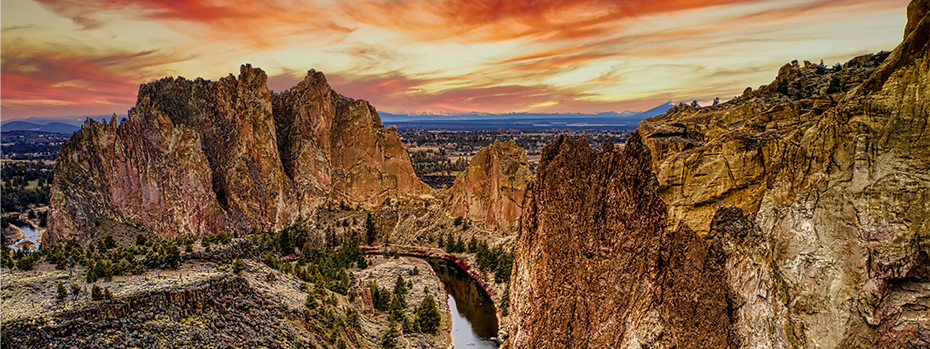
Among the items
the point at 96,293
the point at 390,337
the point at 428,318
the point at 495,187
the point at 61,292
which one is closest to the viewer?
the point at 96,293

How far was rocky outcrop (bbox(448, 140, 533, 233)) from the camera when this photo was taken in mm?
87500

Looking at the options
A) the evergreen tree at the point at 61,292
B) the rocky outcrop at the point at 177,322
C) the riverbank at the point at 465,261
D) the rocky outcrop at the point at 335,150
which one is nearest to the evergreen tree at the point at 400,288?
the riverbank at the point at 465,261

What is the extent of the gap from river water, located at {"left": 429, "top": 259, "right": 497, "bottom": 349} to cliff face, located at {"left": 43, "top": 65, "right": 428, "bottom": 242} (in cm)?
3306

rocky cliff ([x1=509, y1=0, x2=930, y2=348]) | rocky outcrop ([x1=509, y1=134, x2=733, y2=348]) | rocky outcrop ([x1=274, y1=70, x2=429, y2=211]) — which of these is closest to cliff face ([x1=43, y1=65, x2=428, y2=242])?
rocky outcrop ([x1=274, y1=70, x2=429, y2=211])

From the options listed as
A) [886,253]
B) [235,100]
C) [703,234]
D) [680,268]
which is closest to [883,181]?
[886,253]

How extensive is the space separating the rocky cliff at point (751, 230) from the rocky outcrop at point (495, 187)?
57.5 m

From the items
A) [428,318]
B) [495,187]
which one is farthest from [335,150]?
[428,318]

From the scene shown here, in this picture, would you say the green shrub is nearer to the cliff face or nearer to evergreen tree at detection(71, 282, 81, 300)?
evergreen tree at detection(71, 282, 81, 300)

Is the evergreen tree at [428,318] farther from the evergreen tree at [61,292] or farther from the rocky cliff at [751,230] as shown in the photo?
the evergreen tree at [61,292]

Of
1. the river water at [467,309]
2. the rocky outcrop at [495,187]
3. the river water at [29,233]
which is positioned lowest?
the river water at [467,309]

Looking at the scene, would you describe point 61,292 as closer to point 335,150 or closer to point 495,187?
point 495,187

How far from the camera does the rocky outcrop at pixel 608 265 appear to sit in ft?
72.5

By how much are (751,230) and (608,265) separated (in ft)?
21.9

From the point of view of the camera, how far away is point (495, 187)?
9006cm
